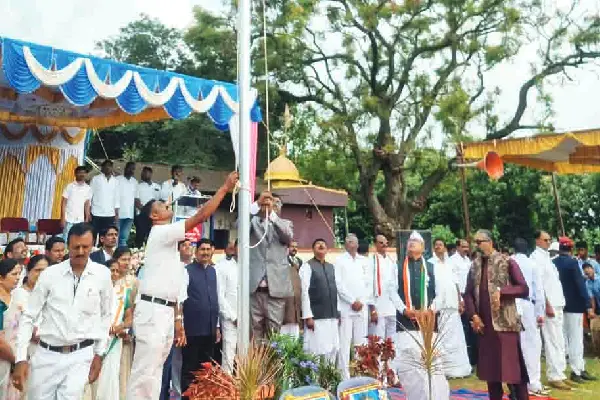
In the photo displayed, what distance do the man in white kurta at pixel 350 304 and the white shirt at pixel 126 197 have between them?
4590mm

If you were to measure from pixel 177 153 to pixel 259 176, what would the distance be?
3.21 meters

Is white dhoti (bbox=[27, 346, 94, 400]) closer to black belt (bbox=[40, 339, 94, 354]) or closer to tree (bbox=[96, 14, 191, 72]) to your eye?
black belt (bbox=[40, 339, 94, 354])

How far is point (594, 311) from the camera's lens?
392 inches

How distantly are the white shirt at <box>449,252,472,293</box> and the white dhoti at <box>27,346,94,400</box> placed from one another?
21.3 feet

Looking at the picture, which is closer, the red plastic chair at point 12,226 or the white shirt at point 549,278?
the white shirt at point 549,278

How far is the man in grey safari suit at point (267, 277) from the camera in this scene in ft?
17.8

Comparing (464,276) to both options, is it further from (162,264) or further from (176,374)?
(162,264)

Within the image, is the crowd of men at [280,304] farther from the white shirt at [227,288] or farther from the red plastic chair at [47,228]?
the red plastic chair at [47,228]

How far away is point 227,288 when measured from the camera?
273 inches

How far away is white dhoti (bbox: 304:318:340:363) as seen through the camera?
7.27 metres

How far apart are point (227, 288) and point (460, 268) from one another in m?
4.13

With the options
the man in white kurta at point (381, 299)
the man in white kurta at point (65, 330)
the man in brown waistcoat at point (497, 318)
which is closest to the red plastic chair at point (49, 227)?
the man in white kurta at point (381, 299)

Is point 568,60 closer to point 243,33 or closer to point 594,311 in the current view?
point 594,311

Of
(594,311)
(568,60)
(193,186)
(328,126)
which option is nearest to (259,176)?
(328,126)
